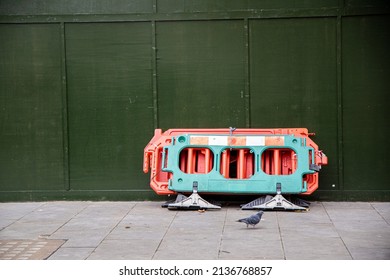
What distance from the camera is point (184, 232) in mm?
9945

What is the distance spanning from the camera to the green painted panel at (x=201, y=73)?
1246cm

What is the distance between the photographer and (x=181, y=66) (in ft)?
41.1

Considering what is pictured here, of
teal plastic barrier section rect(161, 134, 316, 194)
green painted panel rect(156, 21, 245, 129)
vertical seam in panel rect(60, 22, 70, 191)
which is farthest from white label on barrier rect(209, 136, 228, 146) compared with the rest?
vertical seam in panel rect(60, 22, 70, 191)

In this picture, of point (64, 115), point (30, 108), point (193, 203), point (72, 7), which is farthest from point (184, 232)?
point (72, 7)

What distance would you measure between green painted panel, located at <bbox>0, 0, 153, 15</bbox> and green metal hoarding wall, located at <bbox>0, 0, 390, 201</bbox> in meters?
0.02

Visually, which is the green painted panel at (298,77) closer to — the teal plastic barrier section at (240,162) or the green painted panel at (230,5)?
the green painted panel at (230,5)

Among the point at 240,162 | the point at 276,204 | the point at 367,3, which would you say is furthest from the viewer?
the point at 367,3

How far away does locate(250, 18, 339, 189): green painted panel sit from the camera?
12.3 meters

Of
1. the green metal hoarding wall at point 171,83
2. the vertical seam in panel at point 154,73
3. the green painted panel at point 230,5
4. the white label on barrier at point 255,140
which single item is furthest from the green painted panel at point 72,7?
the white label on barrier at point 255,140

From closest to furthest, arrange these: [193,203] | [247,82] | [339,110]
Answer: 1. [193,203]
2. [339,110]
3. [247,82]

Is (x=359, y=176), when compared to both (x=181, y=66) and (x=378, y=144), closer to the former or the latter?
(x=378, y=144)

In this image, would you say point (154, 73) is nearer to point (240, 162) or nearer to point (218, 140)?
point (218, 140)

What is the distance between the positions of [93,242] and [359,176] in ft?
17.0

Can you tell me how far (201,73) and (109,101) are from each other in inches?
67.3
